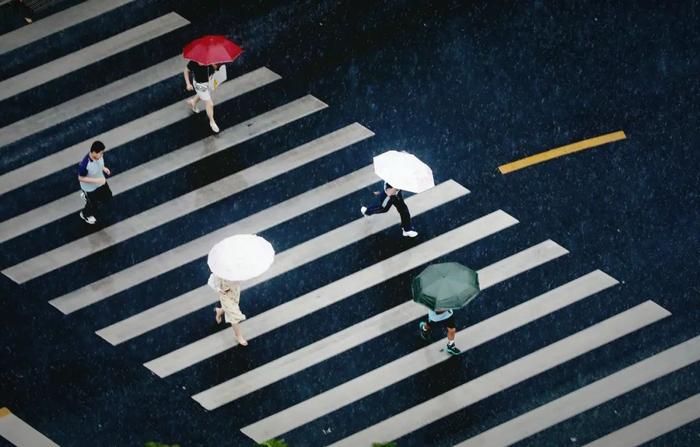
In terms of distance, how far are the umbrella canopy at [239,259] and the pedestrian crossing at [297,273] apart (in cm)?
168

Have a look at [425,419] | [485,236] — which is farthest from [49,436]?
[485,236]

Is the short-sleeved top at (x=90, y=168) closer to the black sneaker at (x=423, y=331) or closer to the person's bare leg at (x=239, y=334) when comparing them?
the person's bare leg at (x=239, y=334)

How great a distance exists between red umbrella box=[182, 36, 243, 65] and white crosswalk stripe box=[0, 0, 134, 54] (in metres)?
3.03

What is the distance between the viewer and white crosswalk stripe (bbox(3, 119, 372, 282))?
59.7 ft

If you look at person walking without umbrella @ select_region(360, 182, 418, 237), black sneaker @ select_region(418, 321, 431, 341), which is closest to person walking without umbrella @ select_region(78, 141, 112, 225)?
person walking without umbrella @ select_region(360, 182, 418, 237)

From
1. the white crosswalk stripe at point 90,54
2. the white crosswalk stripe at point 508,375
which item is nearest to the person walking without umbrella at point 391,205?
the white crosswalk stripe at point 508,375

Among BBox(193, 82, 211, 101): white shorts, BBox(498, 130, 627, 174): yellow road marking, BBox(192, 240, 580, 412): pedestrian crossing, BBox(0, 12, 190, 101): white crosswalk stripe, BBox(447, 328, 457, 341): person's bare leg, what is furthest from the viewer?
BBox(0, 12, 190, 101): white crosswalk stripe

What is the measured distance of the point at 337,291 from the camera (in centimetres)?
1805

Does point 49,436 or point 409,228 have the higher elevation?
point 409,228

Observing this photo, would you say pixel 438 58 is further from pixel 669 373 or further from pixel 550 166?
pixel 669 373

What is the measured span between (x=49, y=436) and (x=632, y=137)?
969 centimetres

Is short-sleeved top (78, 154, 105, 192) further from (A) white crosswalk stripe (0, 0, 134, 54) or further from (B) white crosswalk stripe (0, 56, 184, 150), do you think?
(A) white crosswalk stripe (0, 0, 134, 54)

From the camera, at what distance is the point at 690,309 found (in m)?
18.1

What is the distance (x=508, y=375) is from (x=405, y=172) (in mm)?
3075
